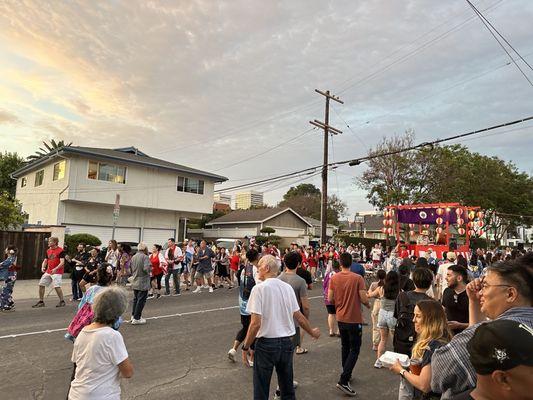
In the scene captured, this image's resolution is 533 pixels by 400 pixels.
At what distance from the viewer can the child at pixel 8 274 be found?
9.19m

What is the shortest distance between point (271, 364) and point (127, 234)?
25185 mm

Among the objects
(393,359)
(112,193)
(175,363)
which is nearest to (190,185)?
(112,193)

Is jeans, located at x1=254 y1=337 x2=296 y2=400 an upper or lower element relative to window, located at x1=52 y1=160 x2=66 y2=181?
lower

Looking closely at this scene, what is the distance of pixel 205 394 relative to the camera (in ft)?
15.2

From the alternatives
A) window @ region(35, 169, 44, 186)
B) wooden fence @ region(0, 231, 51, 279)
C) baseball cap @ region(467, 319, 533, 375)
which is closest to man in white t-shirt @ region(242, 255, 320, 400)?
baseball cap @ region(467, 319, 533, 375)

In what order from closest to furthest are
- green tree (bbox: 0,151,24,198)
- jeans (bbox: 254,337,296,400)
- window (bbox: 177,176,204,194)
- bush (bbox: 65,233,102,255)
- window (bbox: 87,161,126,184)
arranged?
jeans (bbox: 254,337,296,400)
bush (bbox: 65,233,102,255)
window (bbox: 87,161,126,184)
window (bbox: 177,176,204,194)
green tree (bbox: 0,151,24,198)

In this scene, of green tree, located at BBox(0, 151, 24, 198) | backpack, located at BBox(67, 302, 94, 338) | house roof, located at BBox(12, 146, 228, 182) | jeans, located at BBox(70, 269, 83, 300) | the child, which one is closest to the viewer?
backpack, located at BBox(67, 302, 94, 338)

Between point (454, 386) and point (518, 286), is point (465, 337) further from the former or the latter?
point (518, 286)

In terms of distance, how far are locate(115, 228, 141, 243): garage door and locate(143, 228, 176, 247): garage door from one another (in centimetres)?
63

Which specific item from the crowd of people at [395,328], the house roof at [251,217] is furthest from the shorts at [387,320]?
the house roof at [251,217]

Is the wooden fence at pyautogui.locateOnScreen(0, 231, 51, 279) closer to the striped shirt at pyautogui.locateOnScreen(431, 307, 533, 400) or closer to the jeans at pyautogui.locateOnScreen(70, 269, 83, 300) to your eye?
the jeans at pyautogui.locateOnScreen(70, 269, 83, 300)

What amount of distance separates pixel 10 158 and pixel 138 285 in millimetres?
39045

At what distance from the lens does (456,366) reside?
2.10 metres

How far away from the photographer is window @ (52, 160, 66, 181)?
24078 millimetres
